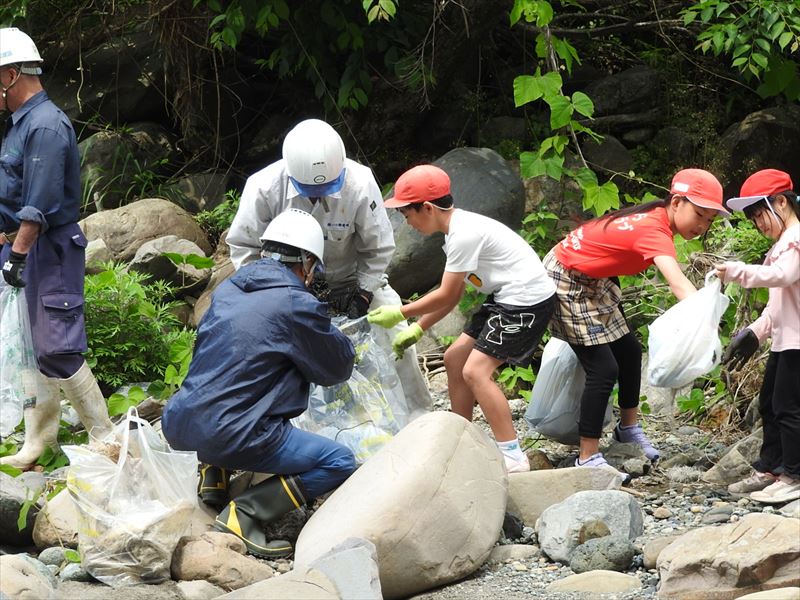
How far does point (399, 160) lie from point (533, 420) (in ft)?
12.6

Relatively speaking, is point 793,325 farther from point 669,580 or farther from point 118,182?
point 118,182

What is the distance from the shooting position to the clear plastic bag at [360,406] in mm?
4848

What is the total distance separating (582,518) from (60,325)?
2.45 meters

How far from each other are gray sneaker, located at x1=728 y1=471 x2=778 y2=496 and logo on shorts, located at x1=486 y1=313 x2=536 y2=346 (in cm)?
109

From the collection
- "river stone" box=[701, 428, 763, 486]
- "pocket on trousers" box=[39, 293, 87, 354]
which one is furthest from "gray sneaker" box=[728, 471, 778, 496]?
"pocket on trousers" box=[39, 293, 87, 354]

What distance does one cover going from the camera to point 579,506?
4.23 meters

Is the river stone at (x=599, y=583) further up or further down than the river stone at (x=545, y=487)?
further up

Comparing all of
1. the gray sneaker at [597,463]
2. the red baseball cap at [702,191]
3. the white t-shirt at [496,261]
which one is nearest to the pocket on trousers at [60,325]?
the white t-shirt at [496,261]

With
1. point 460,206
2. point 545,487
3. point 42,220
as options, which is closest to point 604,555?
point 545,487

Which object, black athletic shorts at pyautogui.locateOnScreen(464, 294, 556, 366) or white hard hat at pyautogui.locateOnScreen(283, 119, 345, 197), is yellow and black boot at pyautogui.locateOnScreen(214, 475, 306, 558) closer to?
black athletic shorts at pyautogui.locateOnScreen(464, 294, 556, 366)

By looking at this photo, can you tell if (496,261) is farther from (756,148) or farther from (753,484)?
(756,148)

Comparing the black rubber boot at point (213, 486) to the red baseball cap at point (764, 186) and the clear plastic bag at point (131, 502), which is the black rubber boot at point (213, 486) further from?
the red baseball cap at point (764, 186)

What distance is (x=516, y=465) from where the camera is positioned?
194 inches

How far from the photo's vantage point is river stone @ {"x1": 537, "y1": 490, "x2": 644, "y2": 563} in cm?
412
